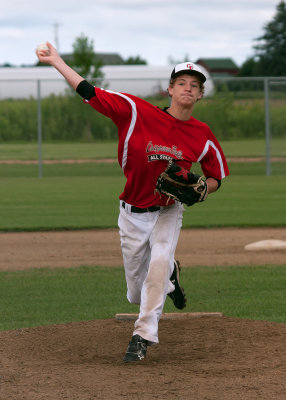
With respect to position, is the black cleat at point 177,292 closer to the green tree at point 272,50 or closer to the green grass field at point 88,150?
the green grass field at point 88,150

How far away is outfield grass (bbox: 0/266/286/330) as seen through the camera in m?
6.82

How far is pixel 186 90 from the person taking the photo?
212 inches

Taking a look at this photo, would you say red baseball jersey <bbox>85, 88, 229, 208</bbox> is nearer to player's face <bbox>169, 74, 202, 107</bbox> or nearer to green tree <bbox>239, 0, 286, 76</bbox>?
player's face <bbox>169, 74, 202, 107</bbox>

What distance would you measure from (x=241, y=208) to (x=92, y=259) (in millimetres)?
5433

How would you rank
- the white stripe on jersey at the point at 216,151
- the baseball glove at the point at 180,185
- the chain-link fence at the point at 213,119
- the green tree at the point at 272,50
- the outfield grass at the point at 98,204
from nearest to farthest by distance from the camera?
1. the baseball glove at the point at 180,185
2. the white stripe on jersey at the point at 216,151
3. the outfield grass at the point at 98,204
4. the chain-link fence at the point at 213,119
5. the green tree at the point at 272,50

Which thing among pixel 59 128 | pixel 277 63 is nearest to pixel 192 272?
pixel 59 128

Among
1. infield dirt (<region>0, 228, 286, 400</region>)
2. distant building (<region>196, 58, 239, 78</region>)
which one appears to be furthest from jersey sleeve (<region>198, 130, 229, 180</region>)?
distant building (<region>196, 58, 239, 78</region>)

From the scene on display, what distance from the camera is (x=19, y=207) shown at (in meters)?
14.6

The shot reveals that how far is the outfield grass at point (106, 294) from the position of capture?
6.82 metres

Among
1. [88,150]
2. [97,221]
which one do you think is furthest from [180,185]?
[88,150]

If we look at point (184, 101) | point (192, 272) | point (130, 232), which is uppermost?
point (184, 101)

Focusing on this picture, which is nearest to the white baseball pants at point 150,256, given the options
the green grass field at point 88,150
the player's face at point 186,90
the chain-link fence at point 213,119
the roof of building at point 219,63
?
the player's face at point 186,90

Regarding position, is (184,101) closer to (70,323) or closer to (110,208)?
(70,323)

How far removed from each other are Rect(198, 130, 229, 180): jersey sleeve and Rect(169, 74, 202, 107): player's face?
332 mm
